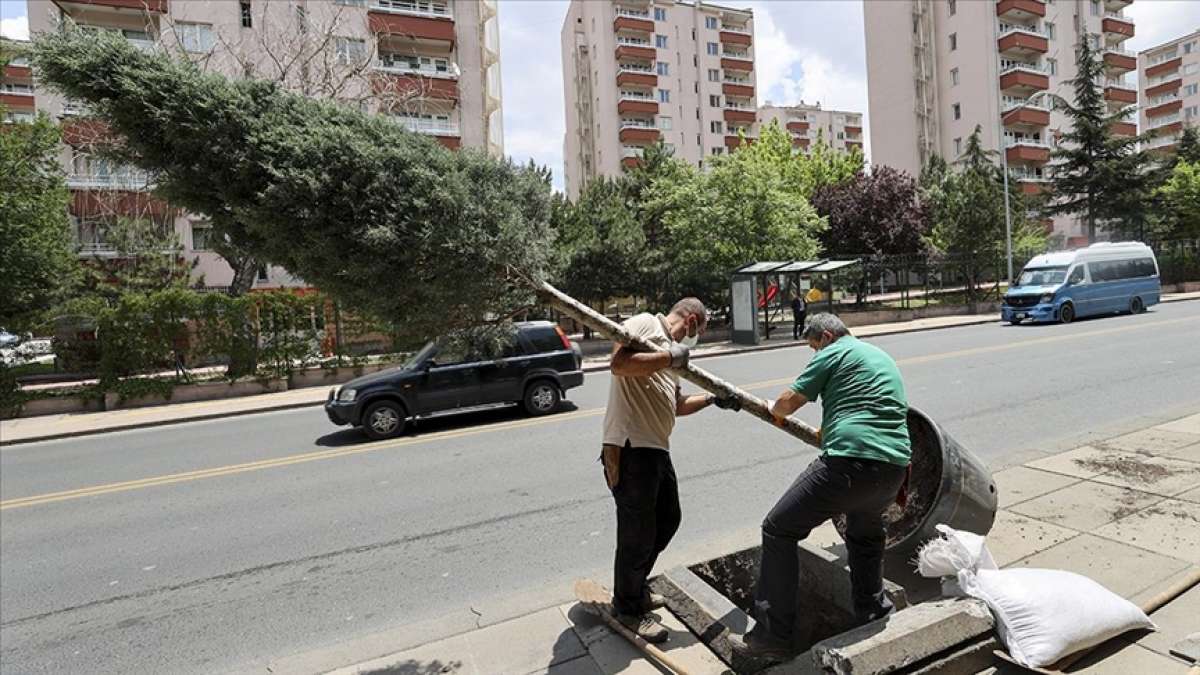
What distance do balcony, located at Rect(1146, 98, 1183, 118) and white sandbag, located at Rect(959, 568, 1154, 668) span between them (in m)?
52.7

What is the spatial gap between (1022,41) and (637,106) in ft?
98.7

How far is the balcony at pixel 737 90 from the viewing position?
2552 inches

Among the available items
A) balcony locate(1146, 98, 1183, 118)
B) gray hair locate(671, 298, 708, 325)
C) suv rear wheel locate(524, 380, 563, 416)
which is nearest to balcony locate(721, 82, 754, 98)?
balcony locate(1146, 98, 1183, 118)

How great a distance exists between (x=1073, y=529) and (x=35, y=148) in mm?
23481

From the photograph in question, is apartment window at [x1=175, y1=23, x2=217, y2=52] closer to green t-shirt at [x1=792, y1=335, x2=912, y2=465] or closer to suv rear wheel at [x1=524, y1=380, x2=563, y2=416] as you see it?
suv rear wheel at [x1=524, y1=380, x2=563, y2=416]

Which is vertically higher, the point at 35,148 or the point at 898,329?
the point at 35,148

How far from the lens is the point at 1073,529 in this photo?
14.9 feet

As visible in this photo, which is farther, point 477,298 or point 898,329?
point 898,329

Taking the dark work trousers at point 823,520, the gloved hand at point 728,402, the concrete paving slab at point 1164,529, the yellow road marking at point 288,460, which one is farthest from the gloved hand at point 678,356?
the yellow road marking at point 288,460

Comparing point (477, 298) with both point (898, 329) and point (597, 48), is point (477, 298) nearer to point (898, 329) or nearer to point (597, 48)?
point (898, 329)

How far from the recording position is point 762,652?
2.96 m

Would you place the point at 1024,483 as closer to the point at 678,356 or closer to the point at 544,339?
the point at 678,356

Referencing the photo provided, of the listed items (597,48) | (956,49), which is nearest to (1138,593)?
(956,49)

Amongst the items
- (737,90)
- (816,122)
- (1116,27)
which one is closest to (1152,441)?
(737,90)
